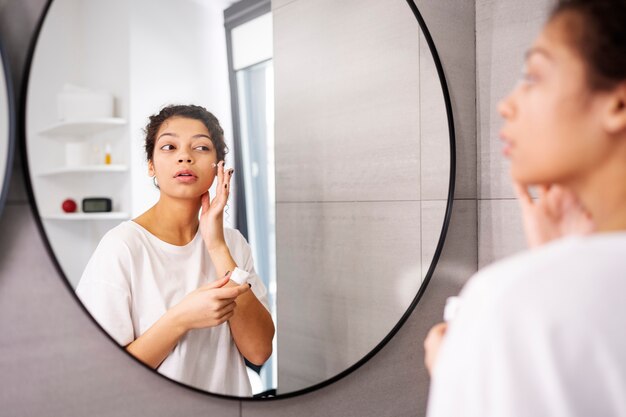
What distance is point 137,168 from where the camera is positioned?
2.74 ft

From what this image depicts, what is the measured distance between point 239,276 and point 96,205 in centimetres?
25

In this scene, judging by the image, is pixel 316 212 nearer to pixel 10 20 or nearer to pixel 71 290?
pixel 71 290

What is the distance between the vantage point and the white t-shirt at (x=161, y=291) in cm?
82

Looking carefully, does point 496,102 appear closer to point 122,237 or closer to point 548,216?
point 548,216

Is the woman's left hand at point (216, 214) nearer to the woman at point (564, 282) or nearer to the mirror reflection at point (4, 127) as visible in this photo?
the mirror reflection at point (4, 127)

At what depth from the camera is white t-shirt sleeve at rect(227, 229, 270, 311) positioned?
0.93 m

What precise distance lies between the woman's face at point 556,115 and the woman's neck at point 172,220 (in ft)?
1.67

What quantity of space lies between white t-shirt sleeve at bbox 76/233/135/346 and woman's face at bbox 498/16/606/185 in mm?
568


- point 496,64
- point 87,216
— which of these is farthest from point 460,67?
point 87,216

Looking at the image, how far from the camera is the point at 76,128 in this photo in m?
0.80

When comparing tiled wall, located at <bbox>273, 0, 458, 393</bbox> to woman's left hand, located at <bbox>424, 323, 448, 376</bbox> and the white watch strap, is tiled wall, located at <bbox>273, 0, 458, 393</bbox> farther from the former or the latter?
woman's left hand, located at <bbox>424, 323, 448, 376</bbox>

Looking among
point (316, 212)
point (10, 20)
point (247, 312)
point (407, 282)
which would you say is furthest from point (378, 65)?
point (10, 20)

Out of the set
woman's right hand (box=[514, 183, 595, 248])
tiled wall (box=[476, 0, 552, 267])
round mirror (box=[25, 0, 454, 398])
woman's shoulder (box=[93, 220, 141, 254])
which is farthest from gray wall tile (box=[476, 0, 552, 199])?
woman's shoulder (box=[93, 220, 141, 254])

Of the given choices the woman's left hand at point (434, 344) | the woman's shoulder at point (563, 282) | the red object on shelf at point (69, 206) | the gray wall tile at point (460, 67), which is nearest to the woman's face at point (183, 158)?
the red object on shelf at point (69, 206)
